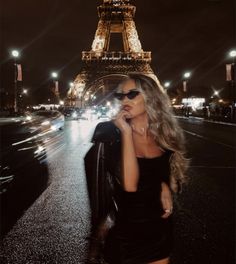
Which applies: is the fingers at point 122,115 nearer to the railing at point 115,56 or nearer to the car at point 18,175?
the car at point 18,175

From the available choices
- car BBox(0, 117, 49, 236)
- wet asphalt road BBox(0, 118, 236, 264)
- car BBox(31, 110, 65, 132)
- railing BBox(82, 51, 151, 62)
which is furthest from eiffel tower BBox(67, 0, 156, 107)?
wet asphalt road BBox(0, 118, 236, 264)

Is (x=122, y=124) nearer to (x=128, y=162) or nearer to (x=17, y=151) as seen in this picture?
(x=128, y=162)

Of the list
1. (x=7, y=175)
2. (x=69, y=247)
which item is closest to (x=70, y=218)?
(x=69, y=247)

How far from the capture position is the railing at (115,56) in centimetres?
6222

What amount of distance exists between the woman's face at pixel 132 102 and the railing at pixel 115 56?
59527mm

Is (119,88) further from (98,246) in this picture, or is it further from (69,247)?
(69,247)

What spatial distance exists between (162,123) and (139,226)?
2.20ft

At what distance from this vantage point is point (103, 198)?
7.09 feet

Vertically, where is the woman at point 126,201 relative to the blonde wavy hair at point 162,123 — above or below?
below

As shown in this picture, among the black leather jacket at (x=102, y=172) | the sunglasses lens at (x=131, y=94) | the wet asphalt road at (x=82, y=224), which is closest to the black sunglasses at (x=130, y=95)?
the sunglasses lens at (x=131, y=94)

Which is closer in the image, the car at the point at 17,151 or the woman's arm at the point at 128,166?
the woman's arm at the point at 128,166

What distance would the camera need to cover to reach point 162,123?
256cm

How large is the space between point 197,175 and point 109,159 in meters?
7.39

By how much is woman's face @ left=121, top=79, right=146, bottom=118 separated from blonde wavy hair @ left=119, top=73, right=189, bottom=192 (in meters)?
0.02
